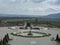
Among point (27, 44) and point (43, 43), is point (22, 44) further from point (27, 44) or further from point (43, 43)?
point (43, 43)

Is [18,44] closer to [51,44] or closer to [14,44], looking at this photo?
[14,44]

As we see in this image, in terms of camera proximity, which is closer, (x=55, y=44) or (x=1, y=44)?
(x=1, y=44)

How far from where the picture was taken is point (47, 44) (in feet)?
60.2

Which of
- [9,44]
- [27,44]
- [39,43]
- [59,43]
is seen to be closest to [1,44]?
[9,44]

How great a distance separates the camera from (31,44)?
18328 mm

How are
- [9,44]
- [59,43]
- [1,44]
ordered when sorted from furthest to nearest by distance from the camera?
1. [59,43]
2. [9,44]
3. [1,44]

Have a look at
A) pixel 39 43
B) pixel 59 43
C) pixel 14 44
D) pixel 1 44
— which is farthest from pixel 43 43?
pixel 1 44

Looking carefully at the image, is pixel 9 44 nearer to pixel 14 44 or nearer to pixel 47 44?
pixel 14 44

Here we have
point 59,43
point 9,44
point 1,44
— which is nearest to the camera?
point 1,44

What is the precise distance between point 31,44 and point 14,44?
1790 mm

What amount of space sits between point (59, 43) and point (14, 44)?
494 centimetres

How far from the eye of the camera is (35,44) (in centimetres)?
1833

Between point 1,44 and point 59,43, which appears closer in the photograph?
point 1,44

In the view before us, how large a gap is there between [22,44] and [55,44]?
350 cm
